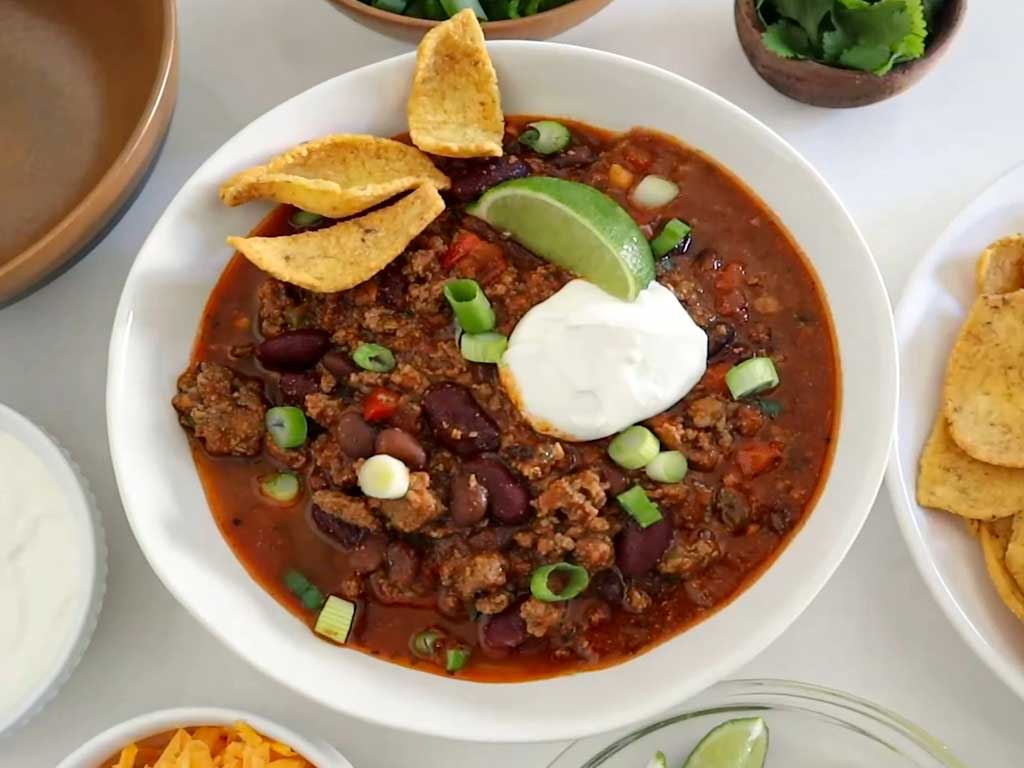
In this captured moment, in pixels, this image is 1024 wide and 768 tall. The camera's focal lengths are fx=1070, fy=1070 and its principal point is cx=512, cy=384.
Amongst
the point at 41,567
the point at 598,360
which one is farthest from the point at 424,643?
the point at 41,567

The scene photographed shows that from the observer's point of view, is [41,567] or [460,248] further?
[41,567]

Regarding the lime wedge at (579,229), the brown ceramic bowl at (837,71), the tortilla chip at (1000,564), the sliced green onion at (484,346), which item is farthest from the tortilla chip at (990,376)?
the sliced green onion at (484,346)

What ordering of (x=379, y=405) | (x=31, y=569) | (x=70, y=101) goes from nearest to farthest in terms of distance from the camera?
(x=379, y=405), (x=31, y=569), (x=70, y=101)

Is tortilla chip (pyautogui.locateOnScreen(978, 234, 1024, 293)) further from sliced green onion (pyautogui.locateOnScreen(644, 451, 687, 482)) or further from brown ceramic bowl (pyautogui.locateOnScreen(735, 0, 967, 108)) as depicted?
sliced green onion (pyautogui.locateOnScreen(644, 451, 687, 482))

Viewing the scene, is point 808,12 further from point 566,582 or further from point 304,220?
point 566,582

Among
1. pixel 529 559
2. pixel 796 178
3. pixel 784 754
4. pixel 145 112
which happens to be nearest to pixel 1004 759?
pixel 784 754

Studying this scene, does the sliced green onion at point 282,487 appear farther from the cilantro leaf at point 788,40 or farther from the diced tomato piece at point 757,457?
the cilantro leaf at point 788,40

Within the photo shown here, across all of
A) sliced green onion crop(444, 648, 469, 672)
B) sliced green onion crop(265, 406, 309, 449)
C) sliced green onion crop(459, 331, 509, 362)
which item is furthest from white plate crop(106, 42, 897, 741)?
sliced green onion crop(459, 331, 509, 362)
